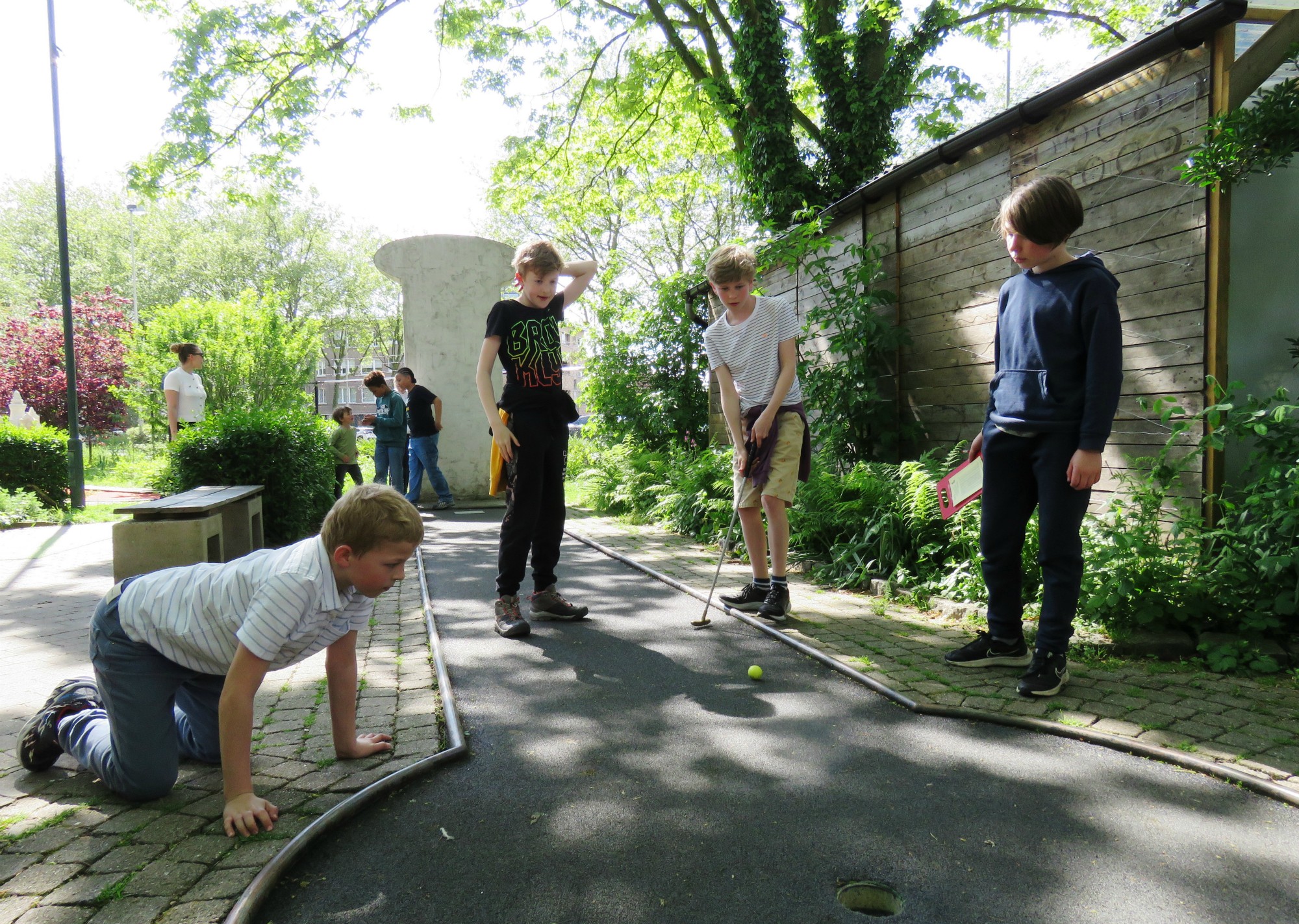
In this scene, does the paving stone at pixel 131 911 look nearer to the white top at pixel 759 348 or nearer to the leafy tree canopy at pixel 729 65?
the white top at pixel 759 348

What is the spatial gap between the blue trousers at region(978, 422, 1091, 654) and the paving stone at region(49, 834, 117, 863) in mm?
3304

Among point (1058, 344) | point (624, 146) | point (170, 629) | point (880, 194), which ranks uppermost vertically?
point (624, 146)

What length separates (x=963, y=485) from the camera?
11.9 ft

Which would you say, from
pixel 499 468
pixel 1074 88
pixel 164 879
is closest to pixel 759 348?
pixel 499 468

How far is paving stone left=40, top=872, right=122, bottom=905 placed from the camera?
1.87 m

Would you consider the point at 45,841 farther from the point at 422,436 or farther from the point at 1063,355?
the point at 422,436

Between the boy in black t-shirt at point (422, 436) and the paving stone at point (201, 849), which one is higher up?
the boy in black t-shirt at point (422, 436)

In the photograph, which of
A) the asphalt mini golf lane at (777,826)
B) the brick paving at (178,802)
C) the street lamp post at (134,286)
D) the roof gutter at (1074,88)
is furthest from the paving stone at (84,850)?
the street lamp post at (134,286)

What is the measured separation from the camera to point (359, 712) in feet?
10.4

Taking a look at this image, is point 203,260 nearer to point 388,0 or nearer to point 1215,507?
point 388,0

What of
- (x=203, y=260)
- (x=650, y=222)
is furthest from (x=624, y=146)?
(x=203, y=260)

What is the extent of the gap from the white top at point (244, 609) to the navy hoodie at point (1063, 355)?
2680 millimetres

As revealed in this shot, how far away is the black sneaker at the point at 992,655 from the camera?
3.56 meters

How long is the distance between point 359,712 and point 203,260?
40.9 meters
